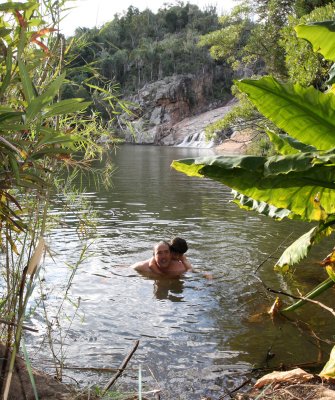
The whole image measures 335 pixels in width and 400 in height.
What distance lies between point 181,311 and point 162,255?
1.71 metres

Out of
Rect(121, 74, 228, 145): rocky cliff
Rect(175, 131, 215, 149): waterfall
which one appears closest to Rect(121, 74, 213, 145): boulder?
Rect(121, 74, 228, 145): rocky cliff

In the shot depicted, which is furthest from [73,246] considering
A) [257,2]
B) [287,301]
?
[257,2]

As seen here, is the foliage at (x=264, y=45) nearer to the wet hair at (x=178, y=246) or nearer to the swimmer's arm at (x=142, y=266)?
the wet hair at (x=178, y=246)

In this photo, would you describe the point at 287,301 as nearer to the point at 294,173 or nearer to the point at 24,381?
the point at 294,173

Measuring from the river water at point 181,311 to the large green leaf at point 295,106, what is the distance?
1.81m

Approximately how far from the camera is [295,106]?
165 inches

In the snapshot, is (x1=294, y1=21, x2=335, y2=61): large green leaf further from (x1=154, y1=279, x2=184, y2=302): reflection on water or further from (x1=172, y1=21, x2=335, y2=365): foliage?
(x1=154, y1=279, x2=184, y2=302): reflection on water

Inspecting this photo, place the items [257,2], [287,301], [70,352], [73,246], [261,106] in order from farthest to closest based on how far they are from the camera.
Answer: [257,2] < [73,246] < [287,301] < [70,352] < [261,106]

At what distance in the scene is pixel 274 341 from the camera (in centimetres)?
584

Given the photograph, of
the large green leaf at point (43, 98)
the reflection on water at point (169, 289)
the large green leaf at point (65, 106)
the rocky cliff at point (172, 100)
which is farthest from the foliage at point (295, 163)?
the rocky cliff at point (172, 100)

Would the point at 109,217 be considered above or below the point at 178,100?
below

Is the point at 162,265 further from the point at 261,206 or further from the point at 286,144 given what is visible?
the point at 286,144

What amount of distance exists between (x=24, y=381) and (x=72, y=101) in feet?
5.12

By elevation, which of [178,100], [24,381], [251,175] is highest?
[178,100]
